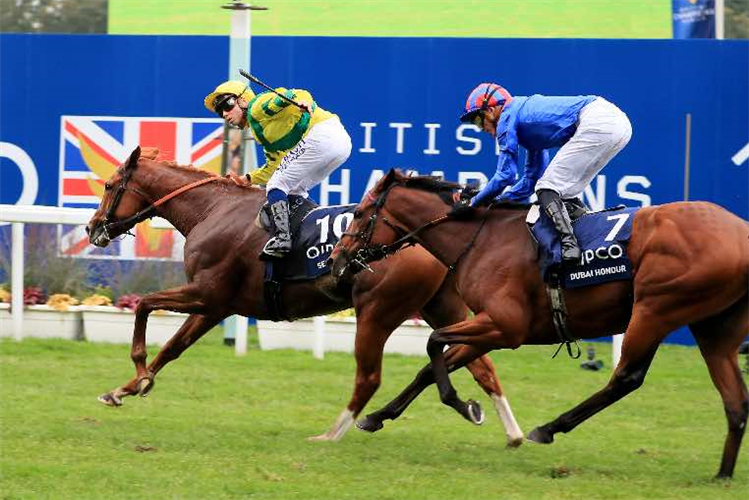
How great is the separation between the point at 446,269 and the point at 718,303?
5.58 ft

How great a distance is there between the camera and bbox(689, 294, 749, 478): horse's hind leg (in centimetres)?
710

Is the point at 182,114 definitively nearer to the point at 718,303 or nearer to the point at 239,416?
the point at 239,416

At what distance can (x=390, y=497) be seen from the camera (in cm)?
→ 651

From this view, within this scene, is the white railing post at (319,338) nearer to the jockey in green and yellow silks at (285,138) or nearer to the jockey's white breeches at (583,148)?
the jockey in green and yellow silks at (285,138)

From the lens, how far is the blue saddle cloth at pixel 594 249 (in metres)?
7.08

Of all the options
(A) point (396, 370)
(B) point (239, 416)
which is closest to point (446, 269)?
(B) point (239, 416)

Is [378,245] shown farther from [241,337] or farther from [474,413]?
[241,337]

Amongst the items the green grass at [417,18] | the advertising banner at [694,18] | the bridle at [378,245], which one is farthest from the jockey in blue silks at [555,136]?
the green grass at [417,18]

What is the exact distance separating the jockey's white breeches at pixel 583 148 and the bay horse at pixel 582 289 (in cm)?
25

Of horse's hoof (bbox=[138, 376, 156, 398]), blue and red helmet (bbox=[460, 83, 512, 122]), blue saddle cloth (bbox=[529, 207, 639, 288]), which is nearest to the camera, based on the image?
blue saddle cloth (bbox=[529, 207, 639, 288])

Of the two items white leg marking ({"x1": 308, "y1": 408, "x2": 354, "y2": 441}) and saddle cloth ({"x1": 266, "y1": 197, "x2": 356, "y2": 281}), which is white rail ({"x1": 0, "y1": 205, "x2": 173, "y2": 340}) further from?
white leg marking ({"x1": 308, "y1": 408, "x2": 354, "y2": 441})

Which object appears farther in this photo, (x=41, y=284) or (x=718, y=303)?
(x=41, y=284)

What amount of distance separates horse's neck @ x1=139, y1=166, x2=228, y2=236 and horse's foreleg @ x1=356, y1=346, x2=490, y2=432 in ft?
5.68

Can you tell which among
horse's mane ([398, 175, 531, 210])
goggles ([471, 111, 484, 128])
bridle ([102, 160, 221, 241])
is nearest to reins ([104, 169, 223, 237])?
bridle ([102, 160, 221, 241])
